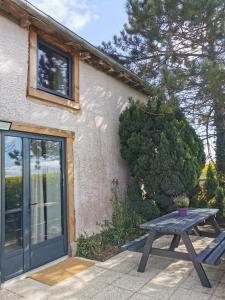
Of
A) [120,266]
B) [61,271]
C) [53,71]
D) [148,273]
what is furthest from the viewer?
[53,71]

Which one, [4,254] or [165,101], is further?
[165,101]

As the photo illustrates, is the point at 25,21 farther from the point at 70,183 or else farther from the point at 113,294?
the point at 113,294

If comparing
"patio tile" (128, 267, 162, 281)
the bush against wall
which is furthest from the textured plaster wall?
"patio tile" (128, 267, 162, 281)

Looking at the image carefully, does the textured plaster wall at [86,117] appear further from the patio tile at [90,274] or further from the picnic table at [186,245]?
the picnic table at [186,245]

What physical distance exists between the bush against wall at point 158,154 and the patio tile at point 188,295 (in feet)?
9.05

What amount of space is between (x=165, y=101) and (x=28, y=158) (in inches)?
146

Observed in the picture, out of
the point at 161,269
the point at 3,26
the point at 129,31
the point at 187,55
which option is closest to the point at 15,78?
the point at 3,26

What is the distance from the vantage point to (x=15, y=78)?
4684mm

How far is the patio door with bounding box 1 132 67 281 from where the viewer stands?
4.39 meters

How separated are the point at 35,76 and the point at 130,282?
3.92 metres

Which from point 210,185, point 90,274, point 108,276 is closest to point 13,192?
point 90,274

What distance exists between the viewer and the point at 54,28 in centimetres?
512

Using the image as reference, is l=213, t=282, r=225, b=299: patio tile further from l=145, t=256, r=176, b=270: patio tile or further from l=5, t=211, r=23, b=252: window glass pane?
l=5, t=211, r=23, b=252: window glass pane

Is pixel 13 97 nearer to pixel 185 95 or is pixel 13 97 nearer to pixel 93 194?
pixel 93 194
